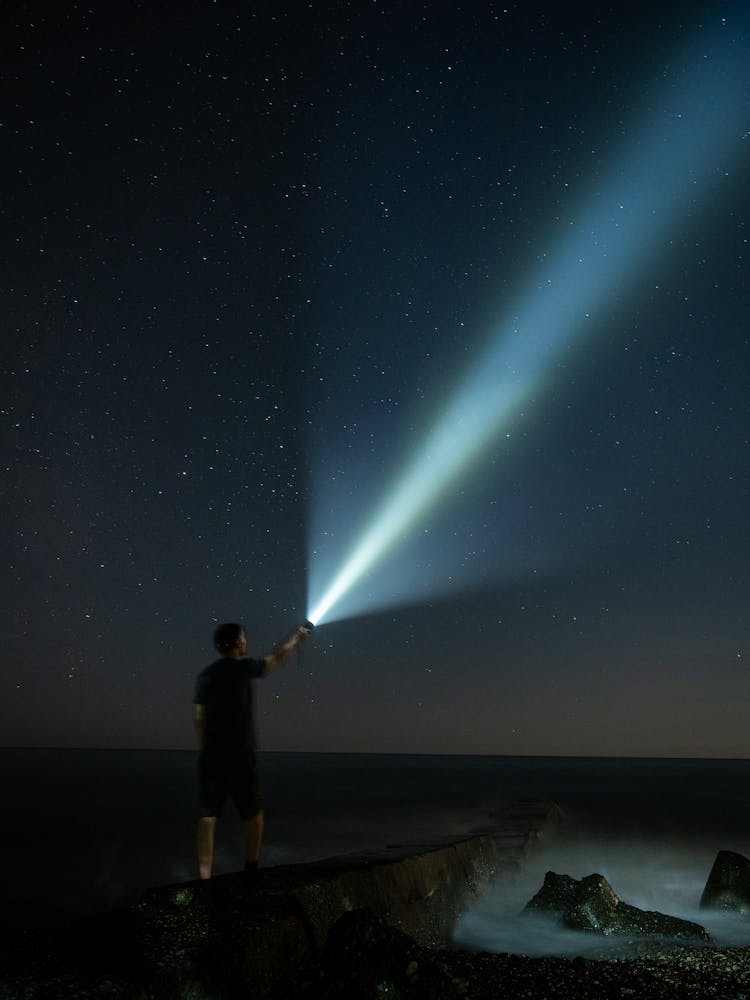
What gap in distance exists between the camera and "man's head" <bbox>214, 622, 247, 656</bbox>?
18.1 ft

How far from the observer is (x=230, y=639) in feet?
18.2

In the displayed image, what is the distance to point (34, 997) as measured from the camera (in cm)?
339

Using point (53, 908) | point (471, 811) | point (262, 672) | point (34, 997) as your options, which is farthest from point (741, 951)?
point (471, 811)

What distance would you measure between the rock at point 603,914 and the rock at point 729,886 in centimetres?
225

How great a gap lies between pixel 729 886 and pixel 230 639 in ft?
29.2

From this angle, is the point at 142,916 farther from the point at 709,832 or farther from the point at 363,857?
the point at 709,832

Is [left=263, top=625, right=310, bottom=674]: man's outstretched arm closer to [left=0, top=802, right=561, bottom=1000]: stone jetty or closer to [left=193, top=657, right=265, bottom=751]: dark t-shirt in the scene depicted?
[left=193, top=657, right=265, bottom=751]: dark t-shirt

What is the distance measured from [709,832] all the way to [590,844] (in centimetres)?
938

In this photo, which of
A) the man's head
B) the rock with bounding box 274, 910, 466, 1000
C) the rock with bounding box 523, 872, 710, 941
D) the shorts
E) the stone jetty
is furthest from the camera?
the rock with bounding box 523, 872, 710, 941

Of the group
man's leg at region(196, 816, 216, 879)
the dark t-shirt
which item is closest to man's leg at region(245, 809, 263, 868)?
man's leg at region(196, 816, 216, 879)

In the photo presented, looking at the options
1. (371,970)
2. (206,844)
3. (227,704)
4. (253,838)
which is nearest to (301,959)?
(371,970)

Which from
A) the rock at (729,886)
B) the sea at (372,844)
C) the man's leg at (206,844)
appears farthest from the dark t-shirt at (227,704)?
the rock at (729,886)

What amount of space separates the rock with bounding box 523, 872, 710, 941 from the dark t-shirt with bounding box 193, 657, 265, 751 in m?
5.23

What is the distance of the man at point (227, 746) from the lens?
17.5 ft
